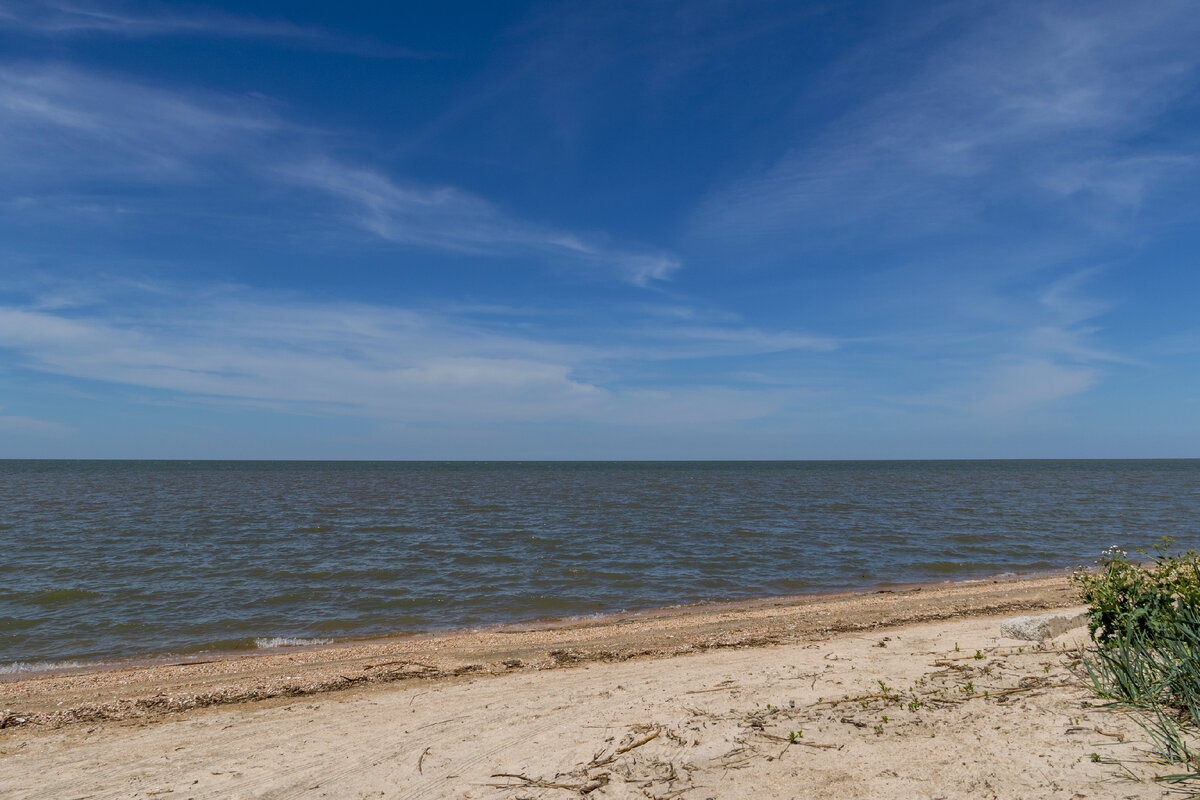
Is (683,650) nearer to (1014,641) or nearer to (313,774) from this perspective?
(1014,641)

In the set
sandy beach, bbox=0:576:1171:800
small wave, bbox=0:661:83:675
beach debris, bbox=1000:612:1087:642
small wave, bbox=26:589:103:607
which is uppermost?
beach debris, bbox=1000:612:1087:642

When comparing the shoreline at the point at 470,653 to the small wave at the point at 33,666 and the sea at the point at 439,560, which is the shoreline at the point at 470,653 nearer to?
the small wave at the point at 33,666

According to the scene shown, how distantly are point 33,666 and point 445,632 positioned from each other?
7.19 m

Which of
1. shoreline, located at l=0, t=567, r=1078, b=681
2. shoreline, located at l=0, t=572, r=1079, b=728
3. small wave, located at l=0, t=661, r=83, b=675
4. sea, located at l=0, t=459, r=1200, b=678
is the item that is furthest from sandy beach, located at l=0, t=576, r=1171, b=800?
sea, located at l=0, t=459, r=1200, b=678

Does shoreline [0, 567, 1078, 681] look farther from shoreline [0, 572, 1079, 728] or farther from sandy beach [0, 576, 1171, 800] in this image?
sandy beach [0, 576, 1171, 800]

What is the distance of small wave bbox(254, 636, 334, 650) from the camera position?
12.9 m

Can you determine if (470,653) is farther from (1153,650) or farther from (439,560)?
(439,560)

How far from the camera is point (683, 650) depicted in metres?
10.9

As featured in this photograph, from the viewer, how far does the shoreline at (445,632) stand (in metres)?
11.7

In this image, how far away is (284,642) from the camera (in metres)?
13.1

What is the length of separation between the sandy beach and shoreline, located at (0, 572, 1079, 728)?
71mm

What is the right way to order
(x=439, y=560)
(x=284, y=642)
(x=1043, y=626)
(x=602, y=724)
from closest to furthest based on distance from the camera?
(x=602, y=724) → (x=1043, y=626) → (x=284, y=642) → (x=439, y=560)

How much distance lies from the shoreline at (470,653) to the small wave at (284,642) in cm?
39

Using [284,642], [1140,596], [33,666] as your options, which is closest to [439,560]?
[284,642]
